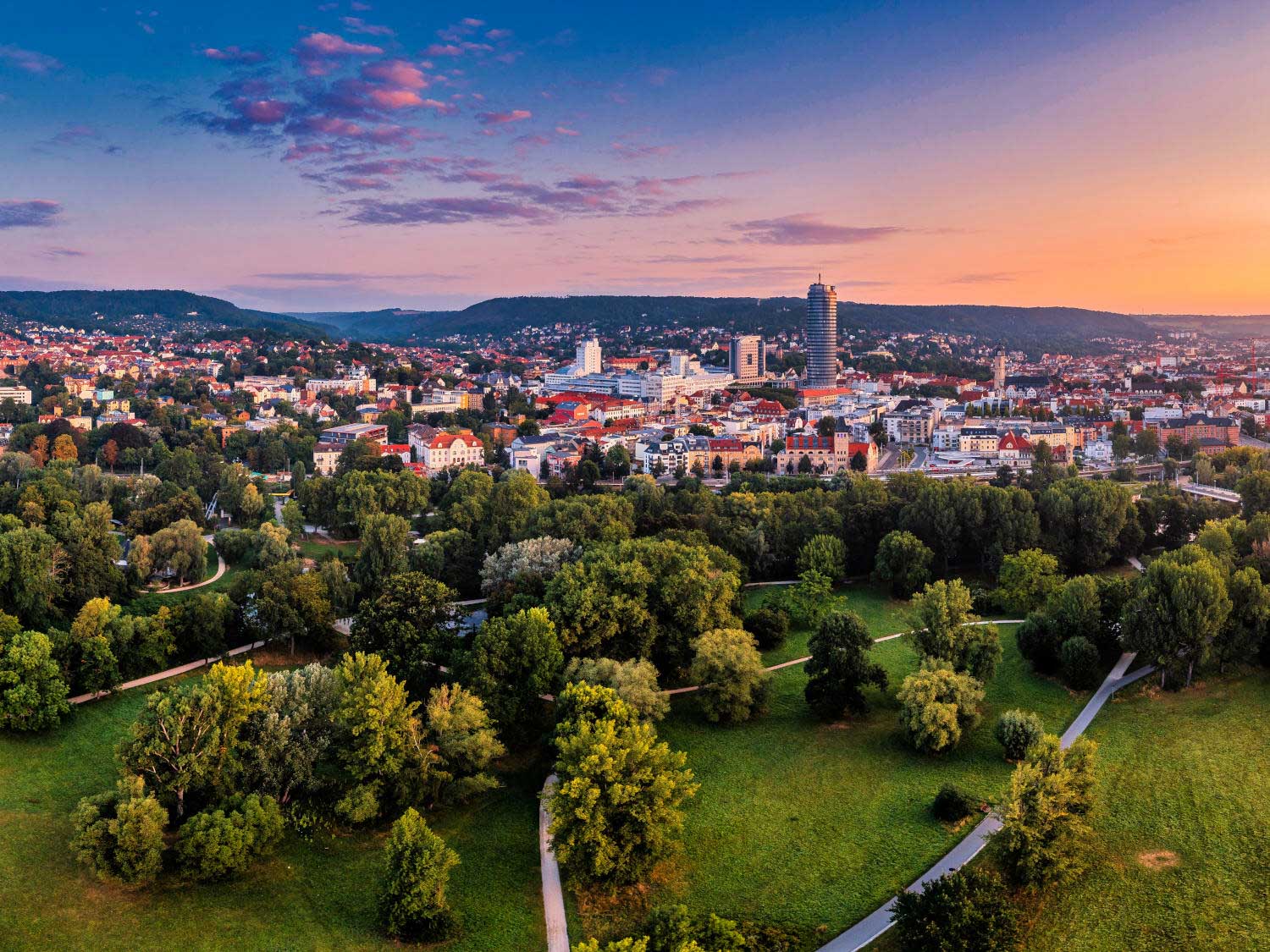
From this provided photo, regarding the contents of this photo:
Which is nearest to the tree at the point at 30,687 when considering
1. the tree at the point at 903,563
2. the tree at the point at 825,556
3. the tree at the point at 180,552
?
the tree at the point at 180,552

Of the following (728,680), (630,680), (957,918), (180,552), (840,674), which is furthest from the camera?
(180,552)

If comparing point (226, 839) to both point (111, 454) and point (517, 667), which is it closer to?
point (517, 667)

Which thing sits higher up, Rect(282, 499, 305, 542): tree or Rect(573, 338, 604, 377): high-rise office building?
Rect(573, 338, 604, 377): high-rise office building

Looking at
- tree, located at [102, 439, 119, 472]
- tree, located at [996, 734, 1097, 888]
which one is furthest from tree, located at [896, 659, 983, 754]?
tree, located at [102, 439, 119, 472]

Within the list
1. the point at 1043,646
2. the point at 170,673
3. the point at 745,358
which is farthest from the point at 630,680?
the point at 745,358

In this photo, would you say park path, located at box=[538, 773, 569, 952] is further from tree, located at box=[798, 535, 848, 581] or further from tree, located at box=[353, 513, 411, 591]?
tree, located at box=[798, 535, 848, 581]
